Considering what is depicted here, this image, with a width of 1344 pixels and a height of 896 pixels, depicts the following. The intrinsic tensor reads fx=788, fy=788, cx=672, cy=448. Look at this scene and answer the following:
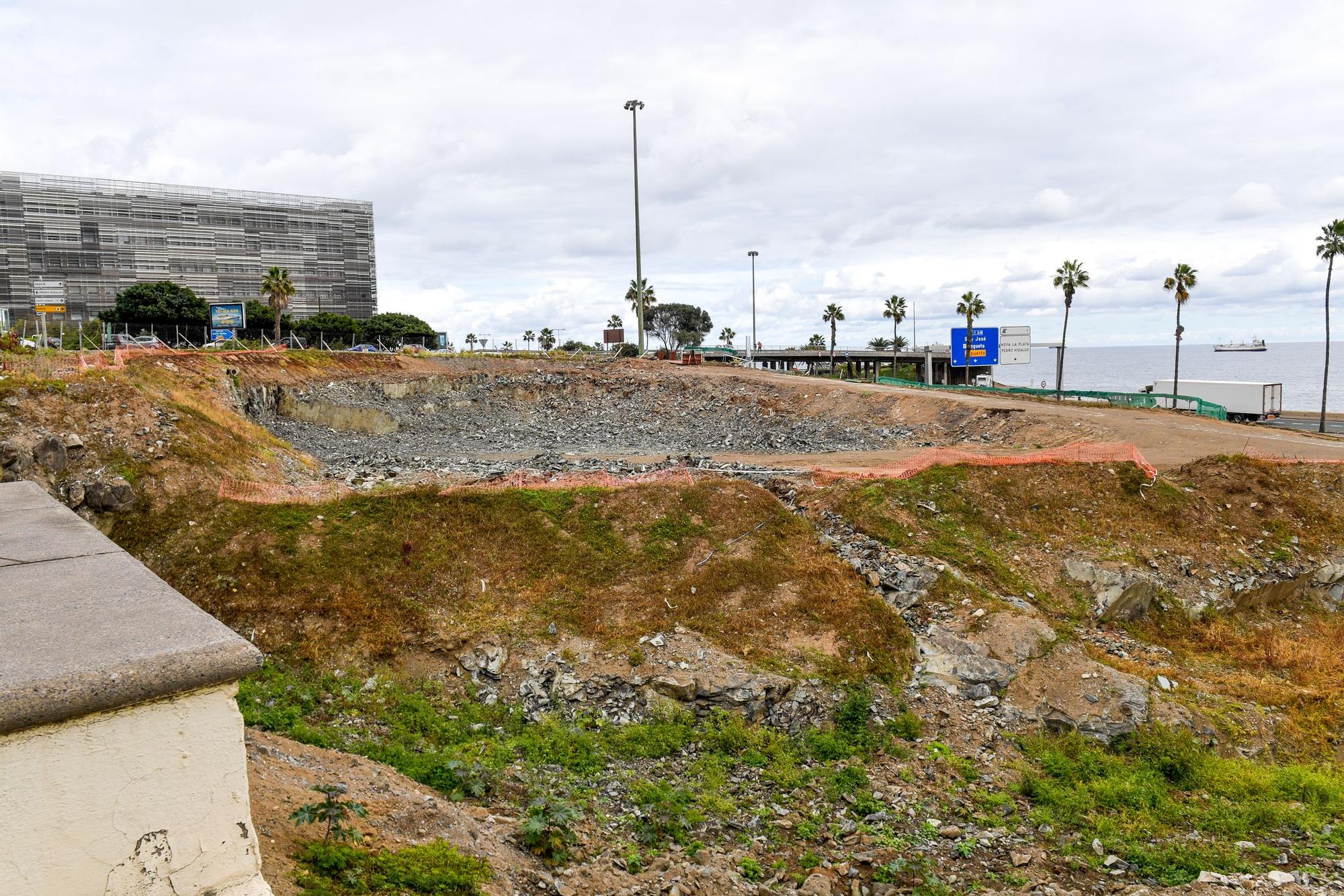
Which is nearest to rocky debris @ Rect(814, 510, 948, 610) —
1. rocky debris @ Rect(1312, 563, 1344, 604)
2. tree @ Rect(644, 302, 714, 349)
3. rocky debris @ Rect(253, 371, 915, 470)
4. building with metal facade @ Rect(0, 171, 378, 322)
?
rocky debris @ Rect(1312, 563, 1344, 604)

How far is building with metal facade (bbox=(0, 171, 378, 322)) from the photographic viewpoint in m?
93.3

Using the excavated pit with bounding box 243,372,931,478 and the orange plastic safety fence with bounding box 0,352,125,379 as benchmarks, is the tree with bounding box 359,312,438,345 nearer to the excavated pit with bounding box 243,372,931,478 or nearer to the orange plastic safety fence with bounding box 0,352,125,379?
the excavated pit with bounding box 243,372,931,478

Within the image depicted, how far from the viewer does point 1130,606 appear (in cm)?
2183

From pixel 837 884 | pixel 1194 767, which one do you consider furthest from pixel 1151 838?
pixel 837 884

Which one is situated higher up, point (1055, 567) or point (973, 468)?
point (973, 468)

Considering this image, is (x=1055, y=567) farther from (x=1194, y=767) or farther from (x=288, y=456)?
(x=288, y=456)

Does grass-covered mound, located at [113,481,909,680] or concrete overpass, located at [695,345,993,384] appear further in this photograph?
concrete overpass, located at [695,345,993,384]

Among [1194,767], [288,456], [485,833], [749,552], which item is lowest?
[1194,767]

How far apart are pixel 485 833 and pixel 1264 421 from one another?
77.1 meters

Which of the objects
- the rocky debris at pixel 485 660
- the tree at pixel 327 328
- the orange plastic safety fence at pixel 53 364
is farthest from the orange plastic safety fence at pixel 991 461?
the tree at pixel 327 328

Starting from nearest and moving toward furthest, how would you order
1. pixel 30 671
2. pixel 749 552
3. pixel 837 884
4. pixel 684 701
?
pixel 30 671, pixel 837 884, pixel 684 701, pixel 749 552

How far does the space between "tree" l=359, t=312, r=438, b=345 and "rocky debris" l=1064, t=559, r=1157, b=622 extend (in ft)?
228

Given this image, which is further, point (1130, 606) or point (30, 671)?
point (1130, 606)

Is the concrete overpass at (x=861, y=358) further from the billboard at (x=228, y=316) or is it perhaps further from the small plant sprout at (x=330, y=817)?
the small plant sprout at (x=330, y=817)
